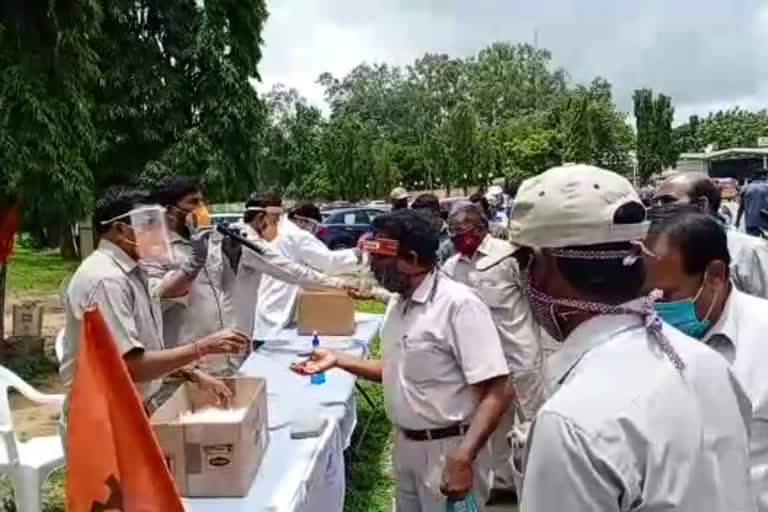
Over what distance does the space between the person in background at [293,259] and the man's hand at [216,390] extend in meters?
2.92

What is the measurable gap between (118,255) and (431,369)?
1.17 metres

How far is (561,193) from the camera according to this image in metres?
1.58

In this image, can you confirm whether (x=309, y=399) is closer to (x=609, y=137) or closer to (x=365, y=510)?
(x=365, y=510)

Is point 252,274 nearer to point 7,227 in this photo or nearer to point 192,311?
point 192,311

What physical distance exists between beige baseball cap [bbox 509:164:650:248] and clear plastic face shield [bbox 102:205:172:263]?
6.75 ft

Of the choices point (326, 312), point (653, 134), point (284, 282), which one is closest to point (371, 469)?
point (326, 312)

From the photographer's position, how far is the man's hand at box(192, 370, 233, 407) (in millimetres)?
3391

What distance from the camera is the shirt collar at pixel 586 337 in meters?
1.51

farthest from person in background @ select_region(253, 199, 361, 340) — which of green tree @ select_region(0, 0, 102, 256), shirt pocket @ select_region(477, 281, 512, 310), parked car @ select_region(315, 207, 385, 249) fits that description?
parked car @ select_region(315, 207, 385, 249)

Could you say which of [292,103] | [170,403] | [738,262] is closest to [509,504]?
[738,262]

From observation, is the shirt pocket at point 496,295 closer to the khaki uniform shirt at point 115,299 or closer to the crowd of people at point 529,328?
the crowd of people at point 529,328

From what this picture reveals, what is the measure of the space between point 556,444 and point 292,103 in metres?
52.1

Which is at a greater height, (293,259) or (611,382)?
(611,382)

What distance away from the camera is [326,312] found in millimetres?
6492
